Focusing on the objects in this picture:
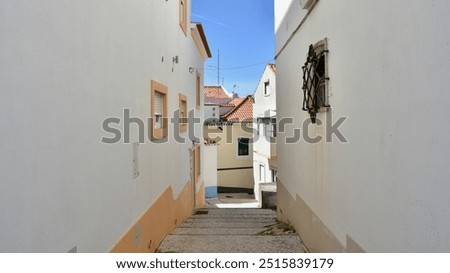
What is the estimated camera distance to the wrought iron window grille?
4855 millimetres

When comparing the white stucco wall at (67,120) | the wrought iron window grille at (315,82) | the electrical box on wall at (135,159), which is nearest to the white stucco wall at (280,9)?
the wrought iron window grille at (315,82)

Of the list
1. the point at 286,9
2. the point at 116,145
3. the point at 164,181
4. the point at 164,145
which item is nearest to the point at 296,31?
the point at 286,9

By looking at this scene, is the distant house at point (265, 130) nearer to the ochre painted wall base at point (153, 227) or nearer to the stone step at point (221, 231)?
the stone step at point (221, 231)

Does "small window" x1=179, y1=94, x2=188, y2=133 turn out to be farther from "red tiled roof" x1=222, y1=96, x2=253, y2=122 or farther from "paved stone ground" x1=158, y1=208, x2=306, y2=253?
"red tiled roof" x1=222, y1=96, x2=253, y2=122

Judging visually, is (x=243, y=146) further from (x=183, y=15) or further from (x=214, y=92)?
(x=183, y=15)

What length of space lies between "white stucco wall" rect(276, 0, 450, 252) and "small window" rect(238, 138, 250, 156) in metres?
22.6

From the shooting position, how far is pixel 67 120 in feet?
9.17

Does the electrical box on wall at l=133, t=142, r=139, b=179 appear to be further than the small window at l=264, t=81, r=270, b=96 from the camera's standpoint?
No

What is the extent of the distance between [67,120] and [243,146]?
25.2 metres

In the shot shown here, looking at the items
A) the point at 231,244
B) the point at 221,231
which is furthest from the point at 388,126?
the point at 221,231

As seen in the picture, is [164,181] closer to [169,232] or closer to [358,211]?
[169,232]

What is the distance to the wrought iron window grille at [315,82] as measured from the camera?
4855mm

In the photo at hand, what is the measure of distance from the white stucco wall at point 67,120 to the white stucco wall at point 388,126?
238 cm

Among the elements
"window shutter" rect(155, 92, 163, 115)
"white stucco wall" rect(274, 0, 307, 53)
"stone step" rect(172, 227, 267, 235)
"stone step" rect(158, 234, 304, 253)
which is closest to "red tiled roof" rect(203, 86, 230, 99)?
"white stucco wall" rect(274, 0, 307, 53)
